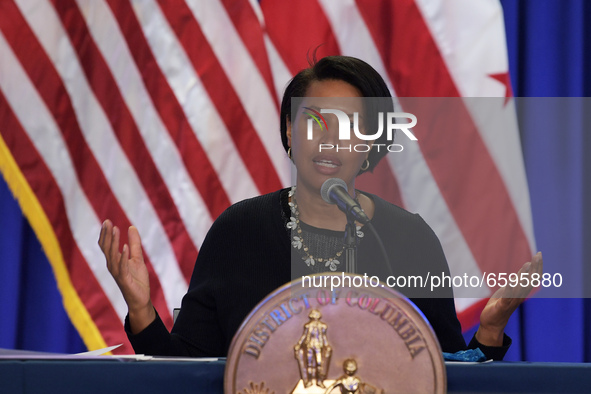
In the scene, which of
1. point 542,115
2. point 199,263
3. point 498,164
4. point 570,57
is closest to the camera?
point 199,263

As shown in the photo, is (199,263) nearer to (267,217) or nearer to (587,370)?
(267,217)

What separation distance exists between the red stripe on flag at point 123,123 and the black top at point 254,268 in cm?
85

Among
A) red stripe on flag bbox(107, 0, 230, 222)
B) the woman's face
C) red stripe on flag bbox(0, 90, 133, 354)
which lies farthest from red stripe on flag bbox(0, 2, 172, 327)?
the woman's face

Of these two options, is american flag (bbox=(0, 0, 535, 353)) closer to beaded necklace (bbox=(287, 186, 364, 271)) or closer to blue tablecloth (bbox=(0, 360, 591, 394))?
beaded necklace (bbox=(287, 186, 364, 271))

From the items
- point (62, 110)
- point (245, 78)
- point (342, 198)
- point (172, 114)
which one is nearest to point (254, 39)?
point (245, 78)

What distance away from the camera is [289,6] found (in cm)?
227

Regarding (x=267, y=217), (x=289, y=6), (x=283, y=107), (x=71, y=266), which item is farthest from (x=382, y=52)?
(x=71, y=266)

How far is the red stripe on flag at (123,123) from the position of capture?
230 cm

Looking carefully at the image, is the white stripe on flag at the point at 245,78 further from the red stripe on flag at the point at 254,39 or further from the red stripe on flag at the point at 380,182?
the red stripe on flag at the point at 380,182

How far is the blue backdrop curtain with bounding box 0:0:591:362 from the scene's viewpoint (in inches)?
76.8

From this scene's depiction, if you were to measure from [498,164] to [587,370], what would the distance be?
106 centimetres

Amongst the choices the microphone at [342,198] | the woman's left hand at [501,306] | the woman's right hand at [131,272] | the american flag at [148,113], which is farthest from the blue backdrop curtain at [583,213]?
the woman's right hand at [131,272]

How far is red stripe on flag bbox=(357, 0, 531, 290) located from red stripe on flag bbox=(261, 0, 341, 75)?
15 centimetres

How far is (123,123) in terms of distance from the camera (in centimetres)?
232
